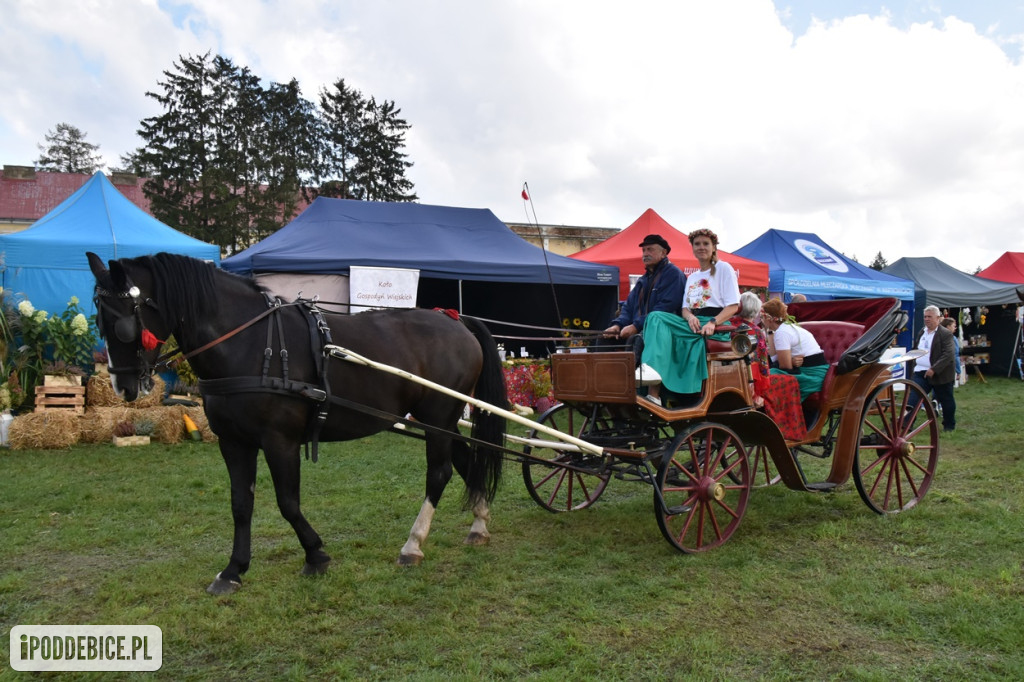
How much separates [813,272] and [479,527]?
1117 centimetres

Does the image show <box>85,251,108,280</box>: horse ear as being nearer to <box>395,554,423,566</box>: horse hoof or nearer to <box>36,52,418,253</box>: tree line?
<box>395,554,423,566</box>: horse hoof

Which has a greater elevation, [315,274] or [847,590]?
[315,274]

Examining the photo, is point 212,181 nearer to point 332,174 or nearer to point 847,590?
point 332,174

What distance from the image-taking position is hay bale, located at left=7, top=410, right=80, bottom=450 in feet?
25.3

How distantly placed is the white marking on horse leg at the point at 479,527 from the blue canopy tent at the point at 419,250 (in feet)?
14.5

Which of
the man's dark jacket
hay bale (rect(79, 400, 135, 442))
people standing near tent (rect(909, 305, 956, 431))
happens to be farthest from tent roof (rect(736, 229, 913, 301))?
hay bale (rect(79, 400, 135, 442))

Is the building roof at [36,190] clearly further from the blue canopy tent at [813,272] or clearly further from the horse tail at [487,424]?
the horse tail at [487,424]

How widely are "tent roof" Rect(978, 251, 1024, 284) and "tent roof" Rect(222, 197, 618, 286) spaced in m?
14.5

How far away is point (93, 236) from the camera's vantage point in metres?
10.3

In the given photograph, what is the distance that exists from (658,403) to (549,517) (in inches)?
55.3

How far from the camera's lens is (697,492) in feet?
14.0

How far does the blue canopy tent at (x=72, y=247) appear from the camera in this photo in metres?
9.80

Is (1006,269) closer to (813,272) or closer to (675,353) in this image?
→ (813,272)

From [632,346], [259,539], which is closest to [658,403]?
[632,346]
